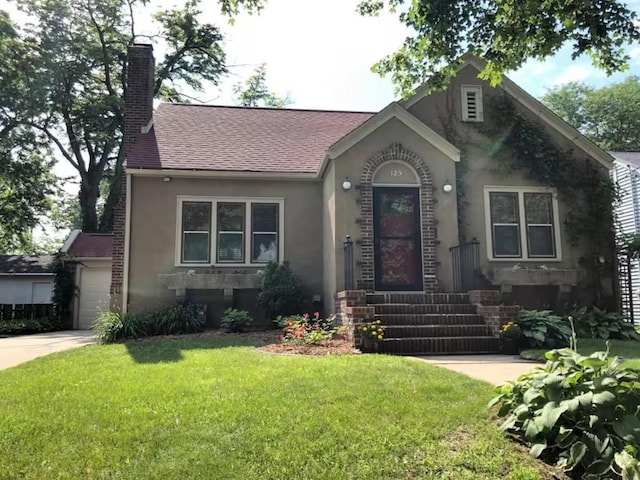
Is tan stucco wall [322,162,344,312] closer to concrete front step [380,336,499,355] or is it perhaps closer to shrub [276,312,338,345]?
shrub [276,312,338,345]

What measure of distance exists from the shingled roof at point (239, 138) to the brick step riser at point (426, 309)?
14.2ft

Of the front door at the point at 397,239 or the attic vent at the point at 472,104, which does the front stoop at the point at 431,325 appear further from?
the attic vent at the point at 472,104

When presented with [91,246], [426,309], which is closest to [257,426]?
[426,309]

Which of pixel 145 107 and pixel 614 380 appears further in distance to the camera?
pixel 145 107

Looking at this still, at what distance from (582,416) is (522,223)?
864cm

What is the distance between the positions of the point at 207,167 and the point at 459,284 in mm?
6088

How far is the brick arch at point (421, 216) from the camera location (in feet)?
31.3

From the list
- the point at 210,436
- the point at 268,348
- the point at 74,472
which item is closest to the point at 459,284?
the point at 268,348

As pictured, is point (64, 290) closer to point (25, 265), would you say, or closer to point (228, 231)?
point (25, 265)

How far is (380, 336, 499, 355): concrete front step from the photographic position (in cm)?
745

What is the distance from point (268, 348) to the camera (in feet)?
24.6

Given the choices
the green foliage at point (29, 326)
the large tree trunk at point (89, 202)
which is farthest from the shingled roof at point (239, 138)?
the large tree trunk at point (89, 202)

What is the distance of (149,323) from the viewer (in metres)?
9.70

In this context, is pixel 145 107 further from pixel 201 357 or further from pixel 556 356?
pixel 556 356
